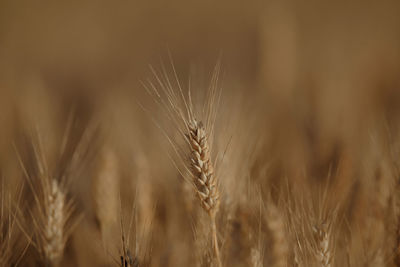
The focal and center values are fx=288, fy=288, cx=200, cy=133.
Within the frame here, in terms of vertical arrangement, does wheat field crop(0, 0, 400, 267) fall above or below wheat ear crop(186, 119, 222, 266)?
below

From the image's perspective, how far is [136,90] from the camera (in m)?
4.27

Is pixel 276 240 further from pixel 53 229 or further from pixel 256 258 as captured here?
pixel 53 229

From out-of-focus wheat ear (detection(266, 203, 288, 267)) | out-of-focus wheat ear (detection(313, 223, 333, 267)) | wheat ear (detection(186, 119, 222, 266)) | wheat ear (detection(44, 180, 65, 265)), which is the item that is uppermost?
wheat ear (detection(186, 119, 222, 266))

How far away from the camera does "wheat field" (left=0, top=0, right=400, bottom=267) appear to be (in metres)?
0.99

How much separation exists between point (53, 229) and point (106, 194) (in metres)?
0.40

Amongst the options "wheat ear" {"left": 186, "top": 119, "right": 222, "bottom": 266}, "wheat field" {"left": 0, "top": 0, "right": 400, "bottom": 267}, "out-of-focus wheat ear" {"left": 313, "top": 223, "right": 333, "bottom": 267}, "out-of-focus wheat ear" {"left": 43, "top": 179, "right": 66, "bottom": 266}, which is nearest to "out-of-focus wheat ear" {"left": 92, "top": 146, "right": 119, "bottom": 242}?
"wheat field" {"left": 0, "top": 0, "right": 400, "bottom": 267}

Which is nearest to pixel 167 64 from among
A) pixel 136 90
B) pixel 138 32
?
pixel 136 90

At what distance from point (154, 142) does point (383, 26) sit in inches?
140

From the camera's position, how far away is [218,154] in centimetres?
98

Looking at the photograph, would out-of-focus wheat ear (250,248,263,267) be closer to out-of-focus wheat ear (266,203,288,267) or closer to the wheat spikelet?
out-of-focus wheat ear (266,203,288,267)

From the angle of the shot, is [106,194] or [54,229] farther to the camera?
[106,194]

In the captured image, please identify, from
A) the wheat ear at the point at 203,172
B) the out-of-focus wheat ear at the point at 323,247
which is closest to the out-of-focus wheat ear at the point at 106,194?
the wheat ear at the point at 203,172

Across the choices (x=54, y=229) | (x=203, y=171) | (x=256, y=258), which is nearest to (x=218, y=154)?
(x=203, y=171)

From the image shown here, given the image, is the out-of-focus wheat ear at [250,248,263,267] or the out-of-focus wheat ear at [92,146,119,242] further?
the out-of-focus wheat ear at [92,146,119,242]
